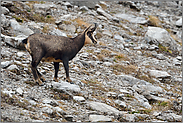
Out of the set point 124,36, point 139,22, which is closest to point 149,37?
point 124,36

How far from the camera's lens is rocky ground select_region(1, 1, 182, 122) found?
898 centimetres

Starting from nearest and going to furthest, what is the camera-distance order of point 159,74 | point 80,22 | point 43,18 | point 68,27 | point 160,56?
point 159,74 < point 160,56 < point 43,18 < point 68,27 < point 80,22

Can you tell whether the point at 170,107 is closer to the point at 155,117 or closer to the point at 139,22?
the point at 155,117

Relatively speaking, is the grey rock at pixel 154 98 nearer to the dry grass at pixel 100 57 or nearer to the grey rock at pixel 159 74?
the grey rock at pixel 159 74

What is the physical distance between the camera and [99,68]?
15.2m

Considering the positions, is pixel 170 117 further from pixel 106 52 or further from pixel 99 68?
pixel 106 52

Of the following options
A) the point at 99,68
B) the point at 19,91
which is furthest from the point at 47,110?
the point at 99,68

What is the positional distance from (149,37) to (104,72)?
365 inches

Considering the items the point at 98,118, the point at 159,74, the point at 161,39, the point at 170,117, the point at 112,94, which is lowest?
the point at 159,74

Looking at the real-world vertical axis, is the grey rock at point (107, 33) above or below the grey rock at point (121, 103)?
below

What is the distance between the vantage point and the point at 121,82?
13.7 m

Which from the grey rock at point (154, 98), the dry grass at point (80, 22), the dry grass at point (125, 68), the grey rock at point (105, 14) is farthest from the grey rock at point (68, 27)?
the grey rock at point (154, 98)

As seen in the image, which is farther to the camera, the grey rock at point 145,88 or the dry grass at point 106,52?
the dry grass at point 106,52

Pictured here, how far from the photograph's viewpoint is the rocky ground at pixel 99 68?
8.98 m
